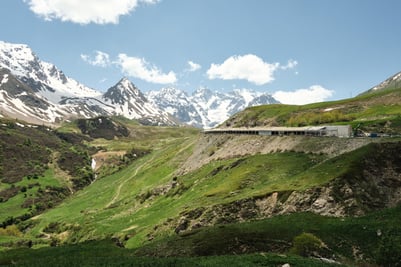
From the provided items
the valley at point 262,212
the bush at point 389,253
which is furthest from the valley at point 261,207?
the bush at point 389,253

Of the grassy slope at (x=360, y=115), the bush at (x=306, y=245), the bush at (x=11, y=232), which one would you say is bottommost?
the bush at (x=11, y=232)

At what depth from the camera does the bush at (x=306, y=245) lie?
5012 centimetres

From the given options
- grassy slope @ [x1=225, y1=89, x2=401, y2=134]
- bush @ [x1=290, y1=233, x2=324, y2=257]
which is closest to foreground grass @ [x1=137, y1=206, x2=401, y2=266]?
bush @ [x1=290, y1=233, x2=324, y2=257]

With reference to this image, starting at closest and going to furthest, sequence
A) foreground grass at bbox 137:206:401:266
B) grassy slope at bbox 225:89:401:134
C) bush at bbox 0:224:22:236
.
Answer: foreground grass at bbox 137:206:401:266, grassy slope at bbox 225:89:401:134, bush at bbox 0:224:22:236

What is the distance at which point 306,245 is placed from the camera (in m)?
50.9

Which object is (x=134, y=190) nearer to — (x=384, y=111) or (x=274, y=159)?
(x=274, y=159)

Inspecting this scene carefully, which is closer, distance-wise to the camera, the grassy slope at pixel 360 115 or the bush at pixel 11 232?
the grassy slope at pixel 360 115

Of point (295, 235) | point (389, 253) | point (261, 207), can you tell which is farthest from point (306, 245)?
point (261, 207)

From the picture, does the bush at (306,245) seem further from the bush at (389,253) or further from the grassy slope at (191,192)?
the grassy slope at (191,192)

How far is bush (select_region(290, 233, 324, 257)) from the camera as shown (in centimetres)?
5012

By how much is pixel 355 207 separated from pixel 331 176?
31.6 feet

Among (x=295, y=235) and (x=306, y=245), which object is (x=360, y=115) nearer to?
(x=295, y=235)

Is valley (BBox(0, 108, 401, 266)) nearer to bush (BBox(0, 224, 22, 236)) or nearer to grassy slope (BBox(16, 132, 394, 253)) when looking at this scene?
grassy slope (BBox(16, 132, 394, 253))

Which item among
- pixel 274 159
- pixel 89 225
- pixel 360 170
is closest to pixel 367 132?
pixel 274 159
